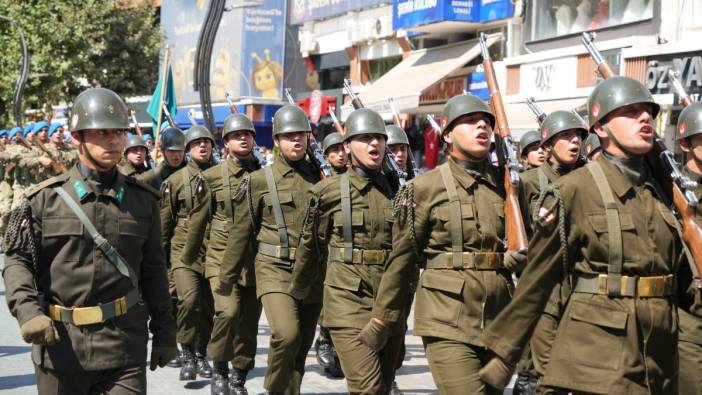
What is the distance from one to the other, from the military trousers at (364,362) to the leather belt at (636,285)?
2231 mm

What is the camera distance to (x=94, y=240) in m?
5.31

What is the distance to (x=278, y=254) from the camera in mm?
8258

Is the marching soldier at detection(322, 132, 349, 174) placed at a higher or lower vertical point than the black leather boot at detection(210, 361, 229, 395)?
higher

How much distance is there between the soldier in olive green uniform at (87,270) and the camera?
5246 millimetres

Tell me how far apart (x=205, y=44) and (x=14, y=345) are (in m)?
9.97

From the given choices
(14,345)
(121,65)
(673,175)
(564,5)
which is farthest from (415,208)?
(121,65)

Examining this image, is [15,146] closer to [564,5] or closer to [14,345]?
[14,345]

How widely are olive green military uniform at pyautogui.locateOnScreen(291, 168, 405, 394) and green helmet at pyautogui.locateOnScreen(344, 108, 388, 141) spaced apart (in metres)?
0.28

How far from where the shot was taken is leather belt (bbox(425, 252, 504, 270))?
6.01 meters

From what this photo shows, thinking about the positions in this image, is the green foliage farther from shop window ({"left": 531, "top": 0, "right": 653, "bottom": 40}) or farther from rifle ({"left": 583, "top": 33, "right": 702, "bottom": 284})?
rifle ({"left": 583, "top": 33, "right": 702, "bottom": 284})

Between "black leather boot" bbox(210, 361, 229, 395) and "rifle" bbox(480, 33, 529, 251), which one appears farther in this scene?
"black leather boot" bbox(210, 361, 229, 395)

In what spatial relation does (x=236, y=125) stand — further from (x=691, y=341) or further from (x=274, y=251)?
(x=691, y=341)

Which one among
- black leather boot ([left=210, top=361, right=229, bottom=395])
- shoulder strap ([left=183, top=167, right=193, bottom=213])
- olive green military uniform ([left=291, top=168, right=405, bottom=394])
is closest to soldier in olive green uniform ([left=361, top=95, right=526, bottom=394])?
olive green military uniform ([left=291, top=168, right=405, bottom=394])

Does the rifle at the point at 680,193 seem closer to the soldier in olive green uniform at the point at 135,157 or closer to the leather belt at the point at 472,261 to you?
the leather belt at the point at 472,261
